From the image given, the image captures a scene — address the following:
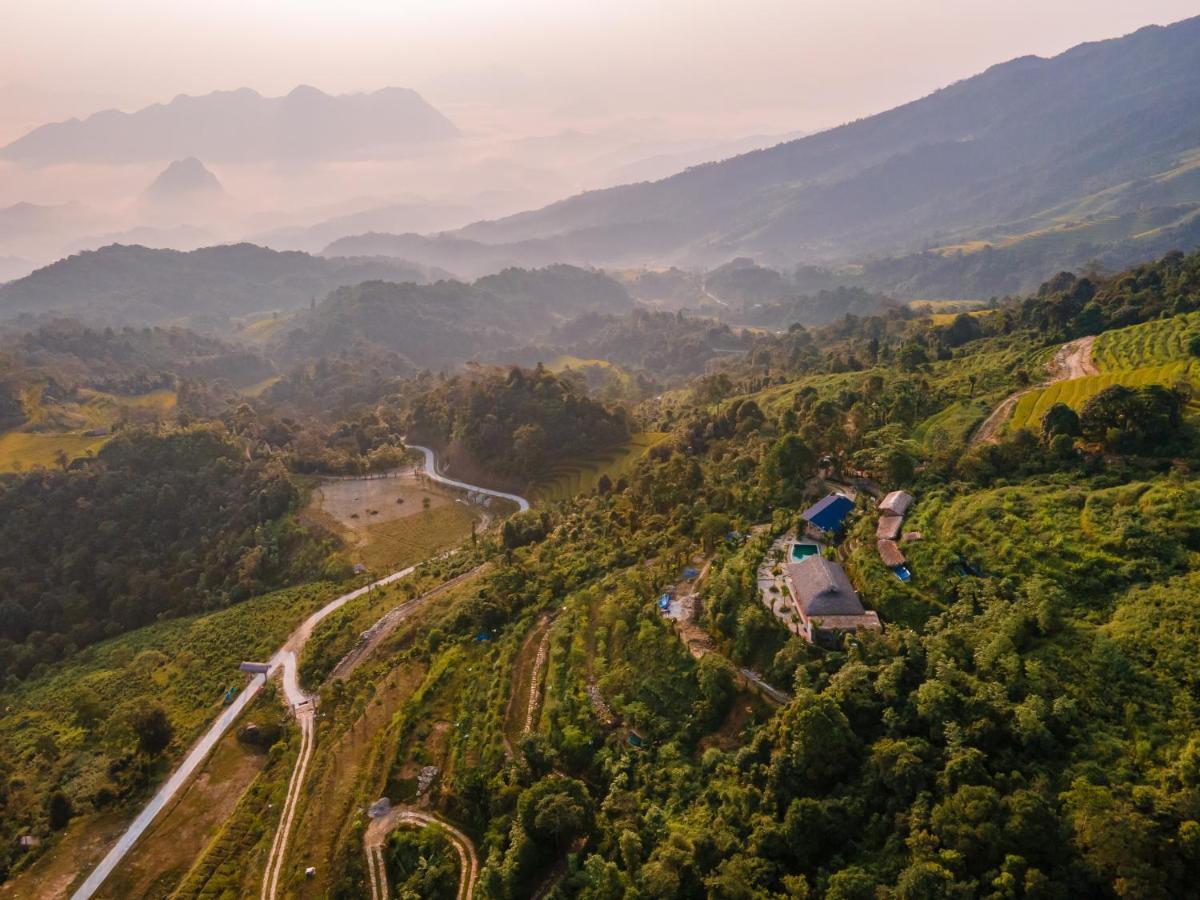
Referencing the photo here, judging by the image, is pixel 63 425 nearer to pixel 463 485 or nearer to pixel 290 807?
pixel 463 485

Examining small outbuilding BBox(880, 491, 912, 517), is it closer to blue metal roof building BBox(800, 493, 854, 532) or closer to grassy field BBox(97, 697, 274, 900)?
blue metal roof building BBox(800, 493, 854, 532)

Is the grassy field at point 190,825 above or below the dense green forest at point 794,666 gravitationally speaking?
below

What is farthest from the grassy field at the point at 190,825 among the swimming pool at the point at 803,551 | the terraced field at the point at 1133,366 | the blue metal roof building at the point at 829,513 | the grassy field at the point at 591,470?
the terraced field at the point at 1133,366

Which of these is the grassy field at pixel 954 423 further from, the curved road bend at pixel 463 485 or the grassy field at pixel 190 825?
the grassy field at pixel 190 825

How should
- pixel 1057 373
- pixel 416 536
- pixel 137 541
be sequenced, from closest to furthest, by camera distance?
pixel 1057 373, pixel 416 536, pixel 137 541

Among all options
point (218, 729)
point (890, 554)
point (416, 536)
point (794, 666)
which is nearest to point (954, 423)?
point (890, 554)

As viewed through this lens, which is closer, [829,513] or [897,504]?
[897,504]
